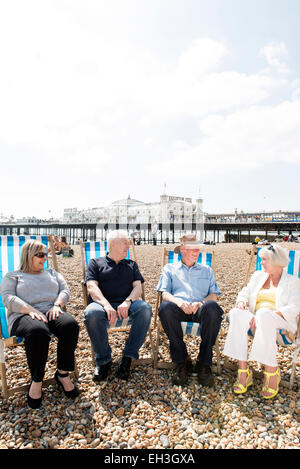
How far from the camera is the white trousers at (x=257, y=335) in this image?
2070 millimetres

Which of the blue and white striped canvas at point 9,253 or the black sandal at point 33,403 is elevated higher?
the blue and white striped canvas at point 9,253

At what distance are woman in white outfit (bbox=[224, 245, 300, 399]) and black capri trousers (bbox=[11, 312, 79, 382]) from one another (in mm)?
1192

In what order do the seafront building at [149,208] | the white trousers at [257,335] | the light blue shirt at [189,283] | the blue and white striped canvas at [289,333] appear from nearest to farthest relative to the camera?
the white trousers at [257,335] < the blue and white striped canvas at [289,333] < the light blue shirt at [189,283] < the seafront building at [149,208]

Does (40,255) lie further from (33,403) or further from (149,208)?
(149,208)

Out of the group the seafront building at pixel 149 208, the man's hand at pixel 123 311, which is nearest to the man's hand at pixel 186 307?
the man's hand at pixel 123 311

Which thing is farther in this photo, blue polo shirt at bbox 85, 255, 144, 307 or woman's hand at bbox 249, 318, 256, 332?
blue polo shirt at bbox 85, 255, 144, 307

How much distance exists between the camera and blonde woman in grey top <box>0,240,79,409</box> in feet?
6.42

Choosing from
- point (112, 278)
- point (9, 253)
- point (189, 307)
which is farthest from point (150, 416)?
point (9, 253)

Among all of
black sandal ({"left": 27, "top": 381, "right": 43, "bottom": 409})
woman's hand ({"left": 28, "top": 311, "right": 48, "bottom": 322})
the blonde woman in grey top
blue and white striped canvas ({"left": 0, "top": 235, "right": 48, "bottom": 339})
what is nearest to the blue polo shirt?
the blonde woman in grey top

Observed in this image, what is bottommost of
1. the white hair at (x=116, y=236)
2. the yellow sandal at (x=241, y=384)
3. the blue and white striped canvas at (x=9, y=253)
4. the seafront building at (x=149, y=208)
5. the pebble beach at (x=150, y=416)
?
the pebble beach at (x=150, y=416)

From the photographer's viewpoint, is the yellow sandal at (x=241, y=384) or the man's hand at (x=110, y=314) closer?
the yellow sandal at (x=241, y=384)

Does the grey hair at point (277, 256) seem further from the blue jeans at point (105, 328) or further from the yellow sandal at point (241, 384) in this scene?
the blue jeans at point (105, 328)

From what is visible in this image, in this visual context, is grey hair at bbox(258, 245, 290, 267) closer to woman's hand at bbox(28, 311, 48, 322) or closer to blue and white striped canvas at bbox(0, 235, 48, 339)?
woman's hand at bbox(28, 311, 48, 322)

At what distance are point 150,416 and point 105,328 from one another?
0.72 metres
